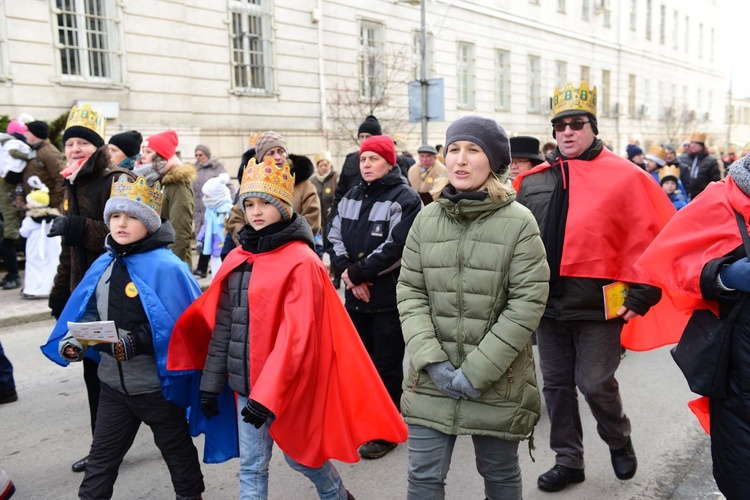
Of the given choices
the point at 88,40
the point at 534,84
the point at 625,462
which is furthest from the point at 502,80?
the point at 625,462

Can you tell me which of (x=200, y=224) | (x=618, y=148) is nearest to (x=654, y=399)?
(x=200, y=224)

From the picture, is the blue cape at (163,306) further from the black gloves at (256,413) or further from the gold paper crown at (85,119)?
the gold paper crown at (85,119)

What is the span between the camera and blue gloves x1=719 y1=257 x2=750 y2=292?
2537 millimetres

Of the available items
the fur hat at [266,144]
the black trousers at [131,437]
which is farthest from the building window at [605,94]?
the black trousers at [131,437]

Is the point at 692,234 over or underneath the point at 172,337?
over

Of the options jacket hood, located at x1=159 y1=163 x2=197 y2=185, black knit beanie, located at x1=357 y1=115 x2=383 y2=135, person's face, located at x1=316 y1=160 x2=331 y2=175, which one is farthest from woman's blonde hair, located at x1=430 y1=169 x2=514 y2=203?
person's face, located at x1=316 y1=160 x2=331 y2=175

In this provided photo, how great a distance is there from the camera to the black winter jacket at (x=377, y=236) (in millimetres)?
4492

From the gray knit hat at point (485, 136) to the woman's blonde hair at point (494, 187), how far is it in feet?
0.14

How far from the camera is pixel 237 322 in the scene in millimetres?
3344

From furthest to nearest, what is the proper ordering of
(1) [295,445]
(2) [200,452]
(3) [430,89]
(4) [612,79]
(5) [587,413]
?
(4) [612,79]
(3) [430,89]
(5) [587,413]
(2) [200,452]
(1) [295,445]

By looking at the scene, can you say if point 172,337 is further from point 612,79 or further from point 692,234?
point 612,79

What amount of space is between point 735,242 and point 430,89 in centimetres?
1087

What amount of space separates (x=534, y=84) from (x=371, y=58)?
426 inches

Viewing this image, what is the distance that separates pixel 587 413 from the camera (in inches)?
204
